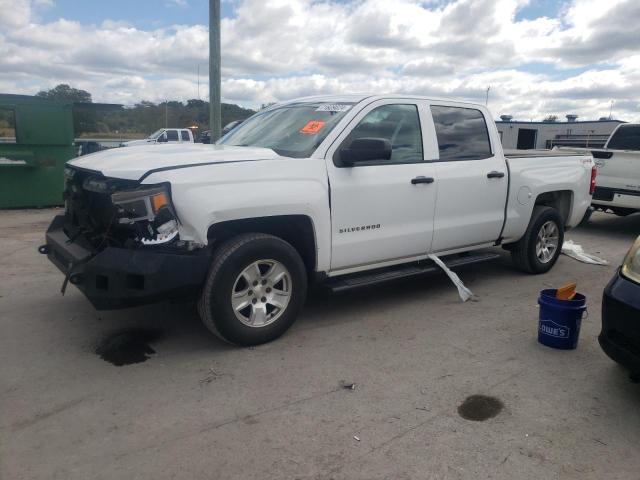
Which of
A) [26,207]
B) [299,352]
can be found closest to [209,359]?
[299,352]

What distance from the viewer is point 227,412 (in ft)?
10.7

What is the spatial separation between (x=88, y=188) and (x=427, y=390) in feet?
9.05

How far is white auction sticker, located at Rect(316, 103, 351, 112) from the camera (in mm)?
4702

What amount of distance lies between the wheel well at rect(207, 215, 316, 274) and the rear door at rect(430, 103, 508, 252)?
142cm

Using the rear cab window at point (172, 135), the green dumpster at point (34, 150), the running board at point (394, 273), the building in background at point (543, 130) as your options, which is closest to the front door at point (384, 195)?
the running board at point (394, 273)

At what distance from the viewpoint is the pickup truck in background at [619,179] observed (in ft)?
29.2

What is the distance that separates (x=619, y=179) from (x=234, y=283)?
7.73m

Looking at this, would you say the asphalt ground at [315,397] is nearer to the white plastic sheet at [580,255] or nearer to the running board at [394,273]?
the running board at [394,273]

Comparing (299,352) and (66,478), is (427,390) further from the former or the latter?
(66,478)

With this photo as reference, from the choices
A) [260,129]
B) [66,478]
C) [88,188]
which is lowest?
[66,478]

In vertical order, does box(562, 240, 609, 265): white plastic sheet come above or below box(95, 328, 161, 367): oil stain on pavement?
above

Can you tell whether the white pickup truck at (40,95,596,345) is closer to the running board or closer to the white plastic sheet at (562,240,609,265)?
the running board

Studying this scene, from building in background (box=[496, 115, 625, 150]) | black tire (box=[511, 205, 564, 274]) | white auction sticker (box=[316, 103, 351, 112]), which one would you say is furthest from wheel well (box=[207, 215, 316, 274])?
building in background (box=[496, 115, 625, 150])

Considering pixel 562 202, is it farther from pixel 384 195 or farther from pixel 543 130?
pixel 543 130
